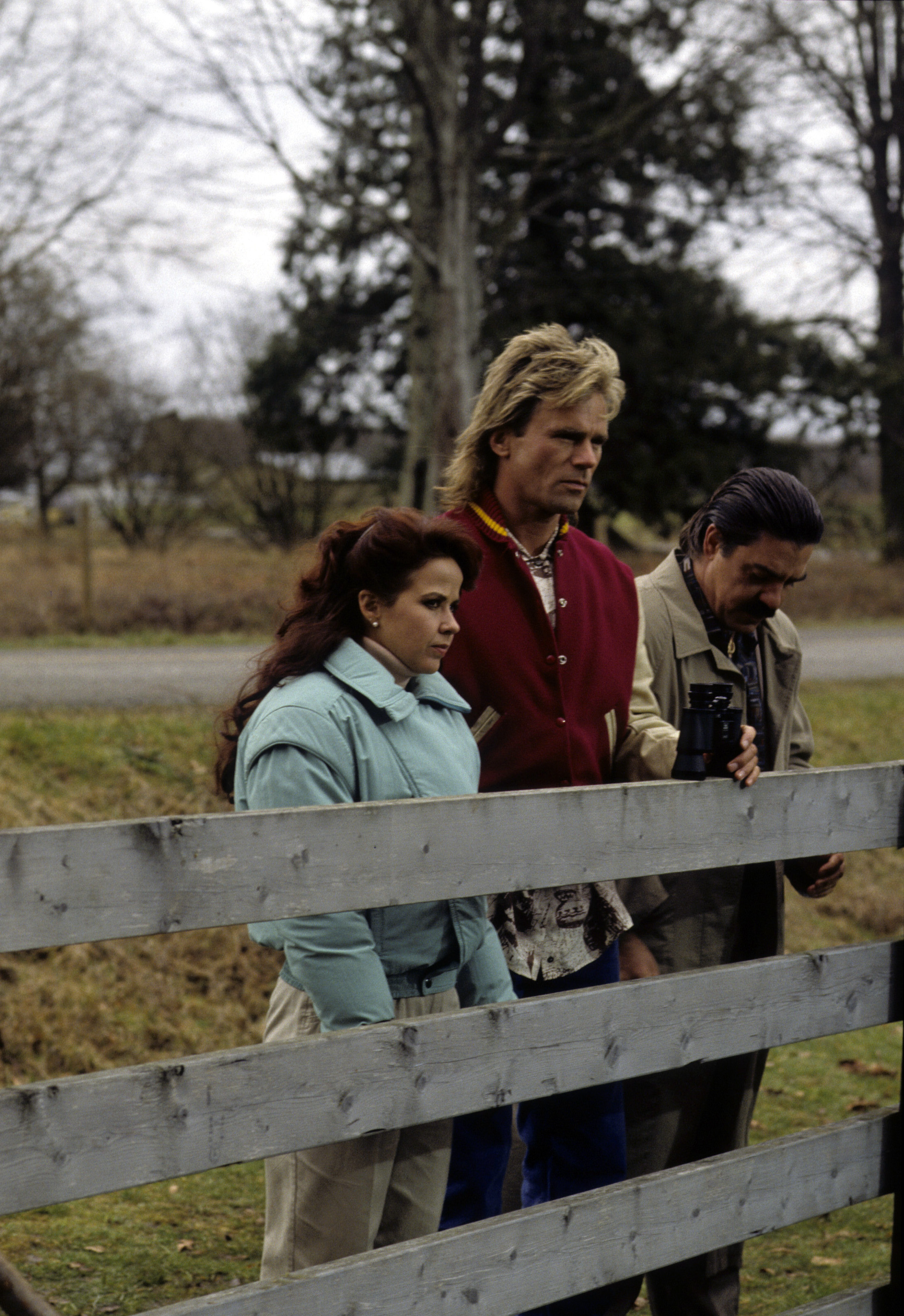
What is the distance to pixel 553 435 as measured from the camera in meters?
2.69

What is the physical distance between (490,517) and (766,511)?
0.59 meters

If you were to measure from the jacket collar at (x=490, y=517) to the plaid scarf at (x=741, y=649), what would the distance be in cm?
52

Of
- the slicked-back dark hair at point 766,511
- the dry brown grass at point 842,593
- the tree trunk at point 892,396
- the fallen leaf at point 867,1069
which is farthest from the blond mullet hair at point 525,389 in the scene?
the tree trunk at point 892,396

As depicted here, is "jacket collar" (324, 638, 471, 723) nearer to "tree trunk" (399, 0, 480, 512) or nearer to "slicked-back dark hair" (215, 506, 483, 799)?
"slicked-back dark hair" (215, 506, 483, 799)

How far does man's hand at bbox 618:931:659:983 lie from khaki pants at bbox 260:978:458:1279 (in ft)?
2.60

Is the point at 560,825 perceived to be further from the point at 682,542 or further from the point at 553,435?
the point at 682,542

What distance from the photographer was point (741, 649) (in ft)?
9.93

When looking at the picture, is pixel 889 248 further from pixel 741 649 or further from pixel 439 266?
pixel 741 649

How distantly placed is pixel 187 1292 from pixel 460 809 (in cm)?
224

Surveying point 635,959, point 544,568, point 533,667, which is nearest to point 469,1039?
point 533,667

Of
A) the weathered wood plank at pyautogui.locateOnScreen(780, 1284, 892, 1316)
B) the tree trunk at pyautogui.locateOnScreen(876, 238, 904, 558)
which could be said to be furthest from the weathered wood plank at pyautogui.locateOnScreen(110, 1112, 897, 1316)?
the tree trunk at pyautogui.locateOnScreen(876, 238, 904, 558)

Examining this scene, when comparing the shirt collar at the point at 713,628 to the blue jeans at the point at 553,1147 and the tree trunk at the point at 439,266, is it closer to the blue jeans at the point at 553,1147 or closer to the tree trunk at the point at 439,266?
the blue jeans at the point at 553,1147

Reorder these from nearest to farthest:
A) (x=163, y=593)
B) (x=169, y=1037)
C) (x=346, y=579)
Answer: (x=346, y=579), (x=169, y=1037), (x=163, y=593)

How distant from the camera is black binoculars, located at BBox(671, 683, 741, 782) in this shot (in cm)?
228
